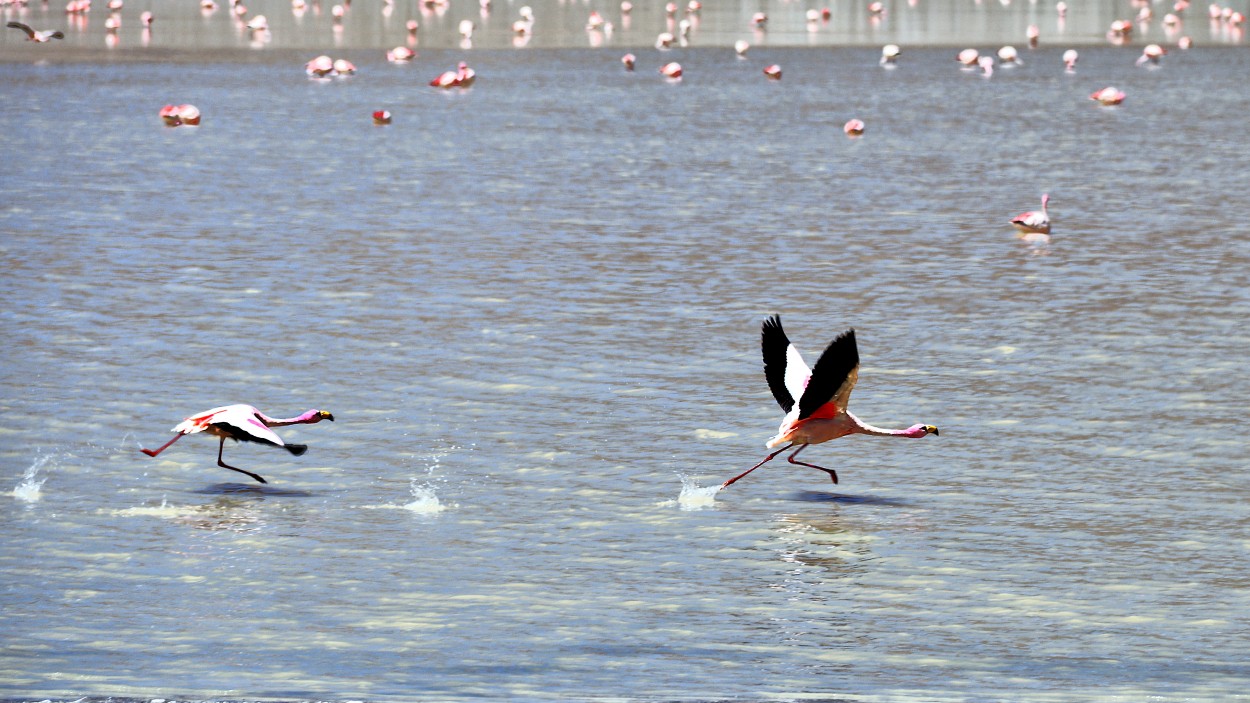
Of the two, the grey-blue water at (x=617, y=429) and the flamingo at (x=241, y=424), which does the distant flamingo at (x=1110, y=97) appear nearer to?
the grey-blue water at (x=617, y=429)

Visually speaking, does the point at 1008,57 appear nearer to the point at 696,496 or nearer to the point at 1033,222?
the point at 1033,222

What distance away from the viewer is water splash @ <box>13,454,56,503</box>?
10.2 metres

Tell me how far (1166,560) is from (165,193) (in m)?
15.3

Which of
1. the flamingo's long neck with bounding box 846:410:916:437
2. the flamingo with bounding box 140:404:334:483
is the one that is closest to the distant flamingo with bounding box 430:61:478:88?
the flamingo with bounding box 140:404:334:483

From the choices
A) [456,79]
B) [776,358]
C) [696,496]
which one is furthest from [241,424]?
[456,79]

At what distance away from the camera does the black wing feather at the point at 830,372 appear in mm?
9562

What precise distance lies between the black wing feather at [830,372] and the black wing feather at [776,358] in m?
0.34

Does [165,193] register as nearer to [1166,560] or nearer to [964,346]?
[964,346]

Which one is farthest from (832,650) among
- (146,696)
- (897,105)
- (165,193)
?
(897,105)

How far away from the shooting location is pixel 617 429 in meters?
11.6

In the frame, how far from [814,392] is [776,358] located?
58 cm

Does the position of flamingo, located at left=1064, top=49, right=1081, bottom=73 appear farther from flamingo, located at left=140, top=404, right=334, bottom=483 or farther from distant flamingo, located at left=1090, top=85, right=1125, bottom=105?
flamingo, located at left=140, top=404, right=334, bottom=483

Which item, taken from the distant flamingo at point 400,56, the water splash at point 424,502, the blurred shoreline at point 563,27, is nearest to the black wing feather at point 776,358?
the water splash at point 424,502

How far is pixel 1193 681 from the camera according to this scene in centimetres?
749
